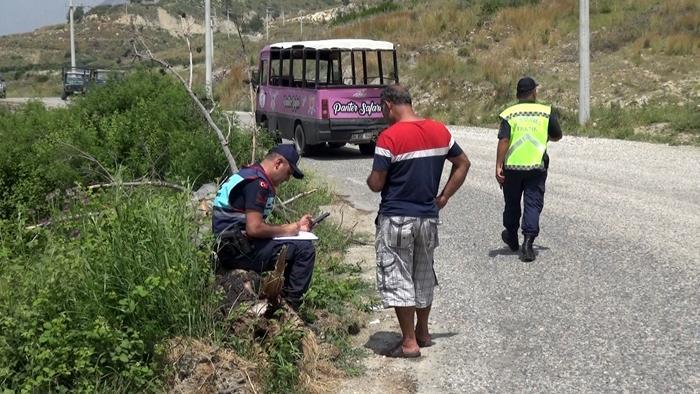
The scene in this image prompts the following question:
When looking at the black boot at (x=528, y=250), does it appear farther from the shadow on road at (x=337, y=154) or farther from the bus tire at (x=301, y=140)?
the bus tire at (x=301, y=140)

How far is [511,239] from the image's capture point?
8.98m

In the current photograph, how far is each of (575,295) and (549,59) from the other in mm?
26402

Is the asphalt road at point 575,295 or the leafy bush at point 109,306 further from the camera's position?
the asphalt road at point 575,295

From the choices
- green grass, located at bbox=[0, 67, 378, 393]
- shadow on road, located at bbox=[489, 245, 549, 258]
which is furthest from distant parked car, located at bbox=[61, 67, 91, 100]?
green grass, located at bbox=[0, 67, 378, 393]

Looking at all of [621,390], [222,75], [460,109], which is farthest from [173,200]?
[222,75]

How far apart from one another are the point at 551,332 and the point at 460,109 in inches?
883

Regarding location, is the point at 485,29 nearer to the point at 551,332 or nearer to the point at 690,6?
the point at 690,6

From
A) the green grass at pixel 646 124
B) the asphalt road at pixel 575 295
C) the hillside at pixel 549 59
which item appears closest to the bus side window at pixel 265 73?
the hillside at pixel 549 59

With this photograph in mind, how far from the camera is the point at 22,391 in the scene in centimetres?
502

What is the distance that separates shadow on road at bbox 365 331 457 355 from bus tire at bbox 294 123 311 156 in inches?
518

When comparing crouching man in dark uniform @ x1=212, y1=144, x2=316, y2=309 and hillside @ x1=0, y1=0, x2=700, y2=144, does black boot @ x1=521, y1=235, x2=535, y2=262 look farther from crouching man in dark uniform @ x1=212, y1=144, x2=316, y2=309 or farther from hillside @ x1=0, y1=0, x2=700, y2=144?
hillside @ x1=0, y1=0, x2=700, y2=144

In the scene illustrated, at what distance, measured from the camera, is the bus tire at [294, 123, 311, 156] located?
19.6 meters

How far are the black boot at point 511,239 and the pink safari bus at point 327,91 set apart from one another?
897 cm

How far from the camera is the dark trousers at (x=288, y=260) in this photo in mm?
5844
